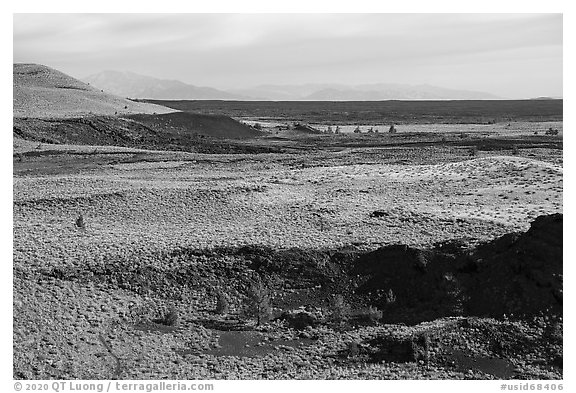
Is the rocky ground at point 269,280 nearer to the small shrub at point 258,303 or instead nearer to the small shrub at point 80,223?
the small shrub at point 80,223

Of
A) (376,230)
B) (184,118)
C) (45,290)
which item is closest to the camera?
(45,290)

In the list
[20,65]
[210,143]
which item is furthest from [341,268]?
[20,65]

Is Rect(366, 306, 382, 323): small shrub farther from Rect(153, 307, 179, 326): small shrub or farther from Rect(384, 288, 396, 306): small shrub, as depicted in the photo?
Rect(153, 307, 179, 326): small shrub

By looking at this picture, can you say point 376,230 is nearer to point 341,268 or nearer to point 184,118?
point 341,268

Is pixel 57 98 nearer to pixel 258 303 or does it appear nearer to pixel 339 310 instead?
pixel 258 303

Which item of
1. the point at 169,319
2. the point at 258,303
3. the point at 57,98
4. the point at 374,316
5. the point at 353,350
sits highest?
the point at 57,98

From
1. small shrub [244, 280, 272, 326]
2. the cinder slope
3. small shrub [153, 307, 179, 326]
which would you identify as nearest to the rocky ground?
small shrub [153, 307, 179, 326]

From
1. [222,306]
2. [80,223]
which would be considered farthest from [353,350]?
[80,223]
